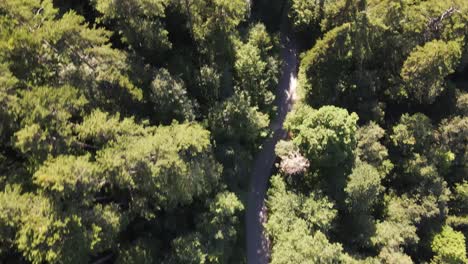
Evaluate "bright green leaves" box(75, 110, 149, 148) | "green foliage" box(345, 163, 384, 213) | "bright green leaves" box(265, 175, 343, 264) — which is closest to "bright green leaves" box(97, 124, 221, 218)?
"bright green leaves" box(75, 110, 149, 148)

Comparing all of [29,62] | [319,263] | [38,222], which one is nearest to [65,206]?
[38,222]

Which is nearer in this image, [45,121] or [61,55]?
[45,121]

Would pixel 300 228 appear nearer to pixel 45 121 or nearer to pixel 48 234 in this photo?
pixel 48 234

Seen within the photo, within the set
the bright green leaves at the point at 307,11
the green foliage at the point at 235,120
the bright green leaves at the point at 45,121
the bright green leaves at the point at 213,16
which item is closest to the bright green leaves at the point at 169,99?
the green foliage at the point at 235,120

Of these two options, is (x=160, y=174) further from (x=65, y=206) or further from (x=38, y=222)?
(x=38, y=222)

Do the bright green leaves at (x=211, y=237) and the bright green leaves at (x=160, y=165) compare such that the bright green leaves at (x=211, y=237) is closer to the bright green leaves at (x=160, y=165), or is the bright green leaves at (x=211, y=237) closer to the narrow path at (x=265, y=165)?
the bright green leaves at (x=160, y=165)

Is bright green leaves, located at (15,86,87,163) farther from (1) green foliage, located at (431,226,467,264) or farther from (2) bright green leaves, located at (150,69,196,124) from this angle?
→ (1) green foliage, located at (431,226,467,264)

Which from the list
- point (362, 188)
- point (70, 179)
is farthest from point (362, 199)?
point (70, 179)
